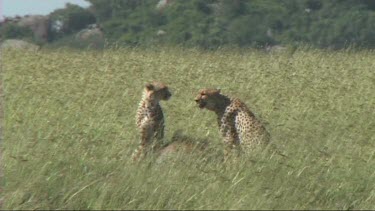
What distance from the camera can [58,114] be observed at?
29.5 ft

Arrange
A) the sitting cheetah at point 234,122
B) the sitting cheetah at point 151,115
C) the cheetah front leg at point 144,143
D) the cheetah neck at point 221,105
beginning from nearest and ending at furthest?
the cheetah front leg at point 144,143 → the sitting cheetah at point 234,122 → the sitting cheetah at point 151,115 → the cheetah neck at point 221,105

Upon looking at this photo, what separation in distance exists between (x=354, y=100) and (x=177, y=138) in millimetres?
3701

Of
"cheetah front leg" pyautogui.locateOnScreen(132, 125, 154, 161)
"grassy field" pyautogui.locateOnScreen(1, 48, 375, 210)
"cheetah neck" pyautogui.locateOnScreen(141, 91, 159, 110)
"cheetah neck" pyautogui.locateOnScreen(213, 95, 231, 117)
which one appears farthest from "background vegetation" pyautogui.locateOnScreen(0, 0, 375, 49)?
"cheetah front leg" pyautogui.locateOnScreen(132, 125, 154, 161)

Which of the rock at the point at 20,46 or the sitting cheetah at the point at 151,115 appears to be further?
the rock at the point at 20,46

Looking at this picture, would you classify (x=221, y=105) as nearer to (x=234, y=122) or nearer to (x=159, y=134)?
(x=234, y=122)

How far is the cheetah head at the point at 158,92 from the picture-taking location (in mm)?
8711

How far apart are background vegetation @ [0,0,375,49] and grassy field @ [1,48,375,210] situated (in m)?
10.8

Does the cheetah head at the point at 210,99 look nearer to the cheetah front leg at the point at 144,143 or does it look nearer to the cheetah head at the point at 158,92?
the cheetah head at the point at 158,92

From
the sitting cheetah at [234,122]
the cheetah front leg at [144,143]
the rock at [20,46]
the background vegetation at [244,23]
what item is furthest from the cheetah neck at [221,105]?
the background vegetation at [244,23]

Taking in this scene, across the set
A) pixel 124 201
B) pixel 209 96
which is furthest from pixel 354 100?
pixel 124 201

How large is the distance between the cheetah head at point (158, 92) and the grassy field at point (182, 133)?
0.26 meters

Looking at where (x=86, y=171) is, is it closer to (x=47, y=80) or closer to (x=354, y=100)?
(x=354, y=100)

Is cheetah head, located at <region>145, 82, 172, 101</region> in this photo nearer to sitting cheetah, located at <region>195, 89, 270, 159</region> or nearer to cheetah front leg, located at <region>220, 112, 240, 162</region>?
sitting cheetah, located at <region>195, 89, 270, 159</region>

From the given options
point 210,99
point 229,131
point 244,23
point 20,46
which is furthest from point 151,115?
point 244,23
